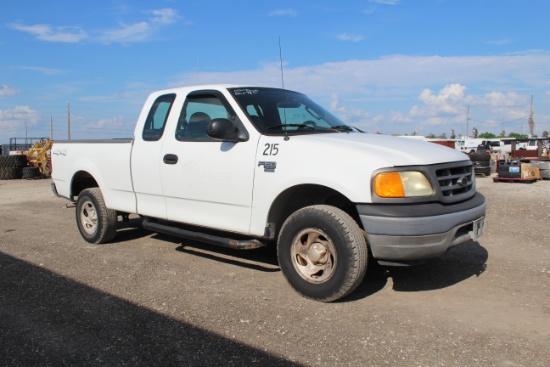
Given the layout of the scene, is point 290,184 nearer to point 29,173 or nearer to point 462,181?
point 462,181

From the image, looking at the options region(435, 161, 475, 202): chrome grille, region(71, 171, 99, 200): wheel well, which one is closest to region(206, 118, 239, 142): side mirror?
region(435, 161, 475, 202): chrome grille

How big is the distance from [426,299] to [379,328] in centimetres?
88

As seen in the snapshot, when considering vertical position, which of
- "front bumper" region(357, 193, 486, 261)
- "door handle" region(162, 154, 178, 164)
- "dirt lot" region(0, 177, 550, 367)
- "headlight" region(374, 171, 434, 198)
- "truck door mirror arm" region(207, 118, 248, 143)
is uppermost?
"truck door mirror arm" region(207, 118, 248, 143)

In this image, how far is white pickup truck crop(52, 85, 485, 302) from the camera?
391 cm

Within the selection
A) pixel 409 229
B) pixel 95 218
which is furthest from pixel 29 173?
pixel 409 229

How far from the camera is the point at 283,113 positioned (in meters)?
5.21

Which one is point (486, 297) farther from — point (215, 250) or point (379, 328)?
point (215, 250)

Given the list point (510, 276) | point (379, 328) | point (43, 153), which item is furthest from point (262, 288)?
point (43, 153)

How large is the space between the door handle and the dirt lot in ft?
4.08

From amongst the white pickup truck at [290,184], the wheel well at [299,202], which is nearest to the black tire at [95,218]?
the white pickup truck at [290,184]

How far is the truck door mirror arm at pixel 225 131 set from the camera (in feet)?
15.3

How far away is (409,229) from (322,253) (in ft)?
2.77

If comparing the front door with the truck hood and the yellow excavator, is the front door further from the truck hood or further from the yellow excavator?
the yellow excavator

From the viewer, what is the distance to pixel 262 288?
4.76 meters
